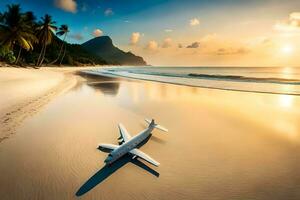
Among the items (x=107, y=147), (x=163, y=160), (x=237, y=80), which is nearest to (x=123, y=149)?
(x=107, y=147)

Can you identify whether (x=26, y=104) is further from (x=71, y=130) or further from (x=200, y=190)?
(x=200, y=190)

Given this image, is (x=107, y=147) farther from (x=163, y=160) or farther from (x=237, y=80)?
(x=237, y=80)

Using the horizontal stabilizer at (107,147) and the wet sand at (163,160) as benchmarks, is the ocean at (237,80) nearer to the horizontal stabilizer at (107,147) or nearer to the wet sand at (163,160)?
the wet sand at (163,160)

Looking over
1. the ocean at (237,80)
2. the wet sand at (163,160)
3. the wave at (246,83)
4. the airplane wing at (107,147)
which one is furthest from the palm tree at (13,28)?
the airplane wing at (107,147)

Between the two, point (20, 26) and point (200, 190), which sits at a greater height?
point (20, 26)

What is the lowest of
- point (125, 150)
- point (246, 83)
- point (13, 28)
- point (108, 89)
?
point (108, 89)

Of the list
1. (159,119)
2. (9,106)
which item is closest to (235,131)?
(159,119)
